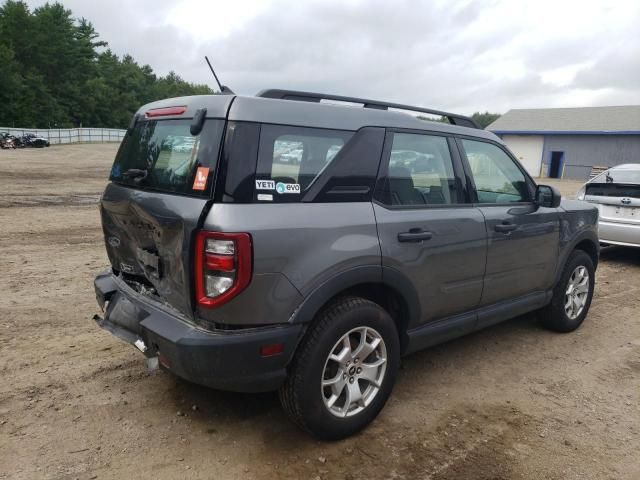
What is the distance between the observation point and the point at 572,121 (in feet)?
131

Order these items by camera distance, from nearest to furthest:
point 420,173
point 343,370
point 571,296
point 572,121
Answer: point 343,370
point 420,173
point 571,296
point 572,121

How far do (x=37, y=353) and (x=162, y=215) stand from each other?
210cm

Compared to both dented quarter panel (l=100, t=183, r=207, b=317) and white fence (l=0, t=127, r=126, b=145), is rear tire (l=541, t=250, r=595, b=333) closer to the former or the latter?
dented quarter panel (l=100, t=183, r=207, b=317)

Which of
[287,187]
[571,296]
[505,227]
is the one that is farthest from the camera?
[571,296]

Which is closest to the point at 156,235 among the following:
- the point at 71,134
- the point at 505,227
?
the point at 505,227

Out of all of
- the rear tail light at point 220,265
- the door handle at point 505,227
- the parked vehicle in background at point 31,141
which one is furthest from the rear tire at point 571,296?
the parked vehicle in background at point 31,141

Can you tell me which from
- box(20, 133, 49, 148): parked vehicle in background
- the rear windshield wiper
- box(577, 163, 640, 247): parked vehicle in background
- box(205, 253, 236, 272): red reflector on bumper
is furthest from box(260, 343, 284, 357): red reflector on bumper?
box(20, 133, 49, 148): parked vehicle in background

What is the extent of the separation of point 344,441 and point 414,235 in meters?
1.32

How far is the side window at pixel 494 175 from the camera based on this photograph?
3838 mm

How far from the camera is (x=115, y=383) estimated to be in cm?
359

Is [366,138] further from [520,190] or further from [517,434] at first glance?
[517,434]

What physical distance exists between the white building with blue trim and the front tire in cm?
3860

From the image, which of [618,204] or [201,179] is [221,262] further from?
[618,204]

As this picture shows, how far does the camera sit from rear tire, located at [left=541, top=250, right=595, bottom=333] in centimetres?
470
